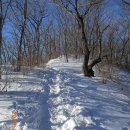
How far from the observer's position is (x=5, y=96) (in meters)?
8.90

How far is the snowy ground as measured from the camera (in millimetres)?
6512

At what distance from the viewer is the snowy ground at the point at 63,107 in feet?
21.4

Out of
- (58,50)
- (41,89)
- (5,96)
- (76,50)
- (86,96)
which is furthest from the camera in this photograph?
(58,50)

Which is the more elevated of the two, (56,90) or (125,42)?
(125,42)

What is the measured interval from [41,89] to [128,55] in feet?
112

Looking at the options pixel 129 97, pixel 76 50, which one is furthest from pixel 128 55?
pixel 129 97

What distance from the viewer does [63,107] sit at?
8219mm

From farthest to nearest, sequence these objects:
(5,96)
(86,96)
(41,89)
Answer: (41,89)
(86,96)
(5,96)

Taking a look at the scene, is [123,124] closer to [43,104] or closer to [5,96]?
[43,104]

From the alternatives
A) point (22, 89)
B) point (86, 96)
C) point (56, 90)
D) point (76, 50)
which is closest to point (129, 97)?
point (86, 96)

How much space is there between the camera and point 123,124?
7062 millimetres

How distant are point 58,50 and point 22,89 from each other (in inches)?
1131

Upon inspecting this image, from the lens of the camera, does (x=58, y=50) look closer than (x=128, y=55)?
Yes

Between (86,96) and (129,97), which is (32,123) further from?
(129,97)
